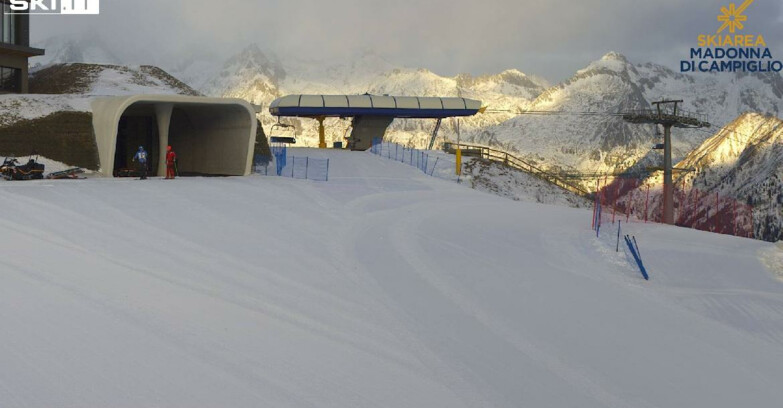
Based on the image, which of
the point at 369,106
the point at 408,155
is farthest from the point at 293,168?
the point at 369,106

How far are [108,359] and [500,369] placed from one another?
19.4 ft

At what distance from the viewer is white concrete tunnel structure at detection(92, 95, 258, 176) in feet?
102

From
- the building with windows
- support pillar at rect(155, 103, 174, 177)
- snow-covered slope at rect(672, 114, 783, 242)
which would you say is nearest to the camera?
support pillar at rect(155, 103, 174, 177)

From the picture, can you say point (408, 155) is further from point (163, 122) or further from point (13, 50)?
point (13, 50)

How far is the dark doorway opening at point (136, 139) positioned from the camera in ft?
132

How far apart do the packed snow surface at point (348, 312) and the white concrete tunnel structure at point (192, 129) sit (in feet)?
26.0

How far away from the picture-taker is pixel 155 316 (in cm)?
1137

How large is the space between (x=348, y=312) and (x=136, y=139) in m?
31.3

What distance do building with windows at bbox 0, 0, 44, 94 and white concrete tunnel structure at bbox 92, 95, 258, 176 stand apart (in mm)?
8426

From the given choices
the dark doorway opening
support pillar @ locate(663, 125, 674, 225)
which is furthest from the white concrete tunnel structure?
support pillar @ locate(663, 125, 674, 225)

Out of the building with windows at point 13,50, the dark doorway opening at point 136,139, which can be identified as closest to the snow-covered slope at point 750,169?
the dark doorway opening at point 136,139

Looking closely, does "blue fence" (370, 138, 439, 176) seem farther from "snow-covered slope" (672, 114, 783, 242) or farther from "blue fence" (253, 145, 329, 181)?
"snow-covered slope" (672, 114, 783, 242)

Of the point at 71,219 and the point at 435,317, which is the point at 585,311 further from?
the point at 71,219

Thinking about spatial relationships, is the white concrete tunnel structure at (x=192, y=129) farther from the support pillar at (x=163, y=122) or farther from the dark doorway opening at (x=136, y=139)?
the dark doorway opening at (x=136, y=139)
